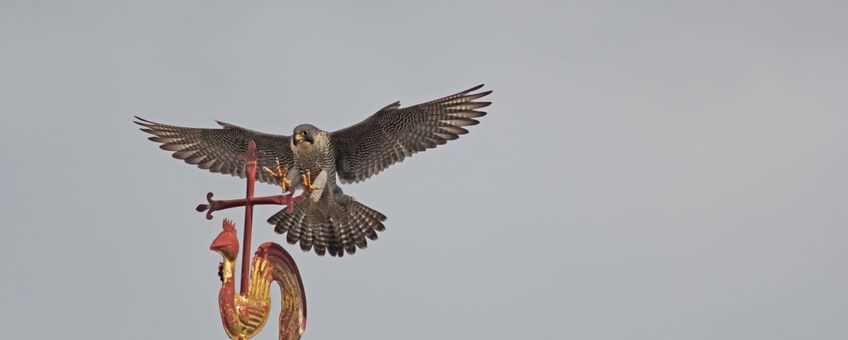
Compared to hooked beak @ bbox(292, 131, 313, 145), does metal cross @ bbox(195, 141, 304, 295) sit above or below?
below

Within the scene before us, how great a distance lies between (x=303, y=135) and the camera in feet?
43.8

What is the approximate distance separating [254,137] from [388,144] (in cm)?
137

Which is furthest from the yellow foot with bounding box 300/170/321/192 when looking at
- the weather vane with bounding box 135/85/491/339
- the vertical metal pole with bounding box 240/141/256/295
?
the vertical metal pole with bounding box 240/141/256/295

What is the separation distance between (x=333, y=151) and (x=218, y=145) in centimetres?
120

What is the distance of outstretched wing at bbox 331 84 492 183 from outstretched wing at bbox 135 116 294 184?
611 millimetres

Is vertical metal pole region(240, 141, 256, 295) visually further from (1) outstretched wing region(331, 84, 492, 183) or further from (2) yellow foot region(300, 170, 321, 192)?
(1) outstretched wing region(331, 84, 492, 183)

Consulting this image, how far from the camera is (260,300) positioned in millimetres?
8117

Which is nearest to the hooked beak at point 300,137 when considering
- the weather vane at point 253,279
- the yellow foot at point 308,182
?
the yellow foot at point 308,182

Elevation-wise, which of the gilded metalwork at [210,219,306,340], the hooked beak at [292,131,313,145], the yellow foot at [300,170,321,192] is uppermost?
the hooked beak at [292,131,313,145]

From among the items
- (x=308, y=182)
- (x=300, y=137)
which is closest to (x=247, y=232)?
(x=308, y=182)

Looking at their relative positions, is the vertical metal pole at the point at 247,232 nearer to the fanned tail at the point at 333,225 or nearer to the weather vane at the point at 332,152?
the weather vane at the point at 332,152

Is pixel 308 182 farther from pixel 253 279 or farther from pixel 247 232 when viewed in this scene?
pixel 247 232

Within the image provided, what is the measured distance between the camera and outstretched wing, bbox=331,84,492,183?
44.7 feet

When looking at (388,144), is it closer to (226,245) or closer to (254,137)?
(254,137)
